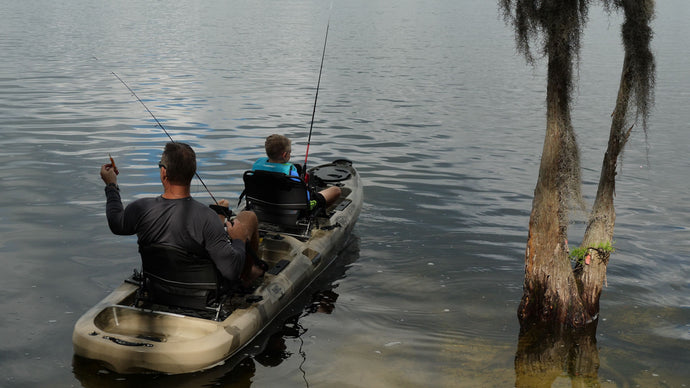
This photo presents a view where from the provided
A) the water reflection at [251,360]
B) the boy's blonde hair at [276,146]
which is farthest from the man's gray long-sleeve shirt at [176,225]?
the boy's blonde hair at [276,146]

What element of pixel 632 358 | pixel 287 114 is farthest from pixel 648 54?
pixel 287 114

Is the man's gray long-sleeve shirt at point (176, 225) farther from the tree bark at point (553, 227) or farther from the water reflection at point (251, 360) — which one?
the tree bark at point (553, 227)

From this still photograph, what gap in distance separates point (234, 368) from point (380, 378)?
1.43 metres

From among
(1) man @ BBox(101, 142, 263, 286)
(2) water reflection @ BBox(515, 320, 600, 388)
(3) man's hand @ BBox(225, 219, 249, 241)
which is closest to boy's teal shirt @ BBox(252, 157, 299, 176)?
(3) man's hand @ BBox(225, 219, 249, 241)

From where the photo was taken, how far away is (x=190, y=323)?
6.28m

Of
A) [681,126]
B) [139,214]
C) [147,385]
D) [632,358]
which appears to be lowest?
[147,385]

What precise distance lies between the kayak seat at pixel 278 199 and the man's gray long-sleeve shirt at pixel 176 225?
8.30ft

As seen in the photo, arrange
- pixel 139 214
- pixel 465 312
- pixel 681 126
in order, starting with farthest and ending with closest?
pixel 681 126 → pixel 465 312 → pixel 139 214

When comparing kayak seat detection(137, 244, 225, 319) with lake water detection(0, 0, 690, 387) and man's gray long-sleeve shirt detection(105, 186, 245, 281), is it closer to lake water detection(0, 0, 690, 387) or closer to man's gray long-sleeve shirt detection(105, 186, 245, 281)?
man's gray long-sleeve shirt detection(105, 186, 245, 281)

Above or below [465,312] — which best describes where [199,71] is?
above

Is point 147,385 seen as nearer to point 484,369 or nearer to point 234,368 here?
point 234,368

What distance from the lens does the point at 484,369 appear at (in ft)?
22.1

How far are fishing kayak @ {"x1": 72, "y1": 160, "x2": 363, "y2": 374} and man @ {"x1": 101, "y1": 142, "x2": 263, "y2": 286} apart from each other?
0.68 meters

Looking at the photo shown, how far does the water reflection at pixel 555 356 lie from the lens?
6.60 metres
